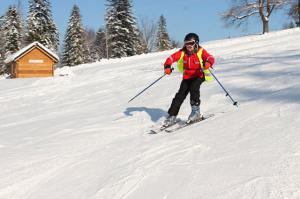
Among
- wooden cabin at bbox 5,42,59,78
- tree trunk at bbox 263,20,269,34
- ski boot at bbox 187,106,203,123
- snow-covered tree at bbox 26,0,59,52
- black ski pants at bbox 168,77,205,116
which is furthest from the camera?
snow-covered tree at bbox 26,0,59,52

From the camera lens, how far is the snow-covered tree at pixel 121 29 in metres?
52.5

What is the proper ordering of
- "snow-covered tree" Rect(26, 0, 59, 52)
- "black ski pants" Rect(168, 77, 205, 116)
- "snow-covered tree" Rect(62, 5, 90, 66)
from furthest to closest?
"snow-covered tree" Rect(62, 5, 90, 66)
"snow-covered tree" Rect(26, 0, 59, 52)
"black ski pants" Rect(168, 77, 205, 116)

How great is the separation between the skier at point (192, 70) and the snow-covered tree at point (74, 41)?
52.8m

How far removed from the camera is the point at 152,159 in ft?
16.9

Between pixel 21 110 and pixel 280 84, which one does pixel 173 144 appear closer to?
pixel 280 84

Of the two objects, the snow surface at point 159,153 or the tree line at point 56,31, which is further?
the tree line at point 56,31

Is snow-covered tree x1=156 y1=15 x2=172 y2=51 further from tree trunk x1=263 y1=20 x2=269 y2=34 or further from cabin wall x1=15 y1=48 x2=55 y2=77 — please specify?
cabin wall x1=15 y1=48 x2=55 y2=77

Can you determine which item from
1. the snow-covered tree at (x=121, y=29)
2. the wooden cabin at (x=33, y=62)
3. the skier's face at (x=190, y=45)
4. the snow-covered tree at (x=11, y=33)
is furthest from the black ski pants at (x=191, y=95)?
the snow-covered tree at (x=11, y=33)

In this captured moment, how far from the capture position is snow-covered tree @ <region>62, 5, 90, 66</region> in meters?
59.4

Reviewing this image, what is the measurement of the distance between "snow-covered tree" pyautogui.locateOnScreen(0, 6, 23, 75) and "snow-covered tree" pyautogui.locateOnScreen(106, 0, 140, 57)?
12.4 meters

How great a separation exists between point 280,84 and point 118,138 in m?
5.00

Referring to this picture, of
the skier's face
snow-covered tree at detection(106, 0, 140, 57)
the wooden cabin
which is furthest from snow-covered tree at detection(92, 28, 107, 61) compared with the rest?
the skier's face

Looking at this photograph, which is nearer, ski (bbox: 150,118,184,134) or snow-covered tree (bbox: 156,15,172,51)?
ski (bbox: 150,118,184,134)

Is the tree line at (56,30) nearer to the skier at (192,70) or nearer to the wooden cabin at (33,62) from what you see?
the wooden cabin at (33,62)
